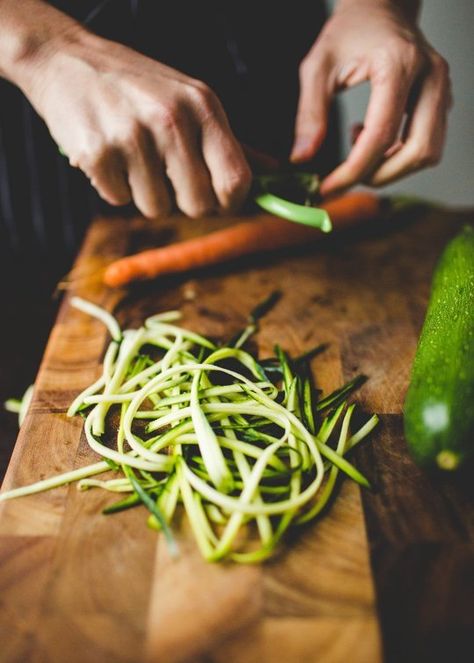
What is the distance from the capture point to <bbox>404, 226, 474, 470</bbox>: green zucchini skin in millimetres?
1200

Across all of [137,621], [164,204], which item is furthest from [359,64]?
[137,621]

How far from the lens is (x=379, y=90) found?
1.78m

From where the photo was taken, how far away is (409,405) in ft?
4.33

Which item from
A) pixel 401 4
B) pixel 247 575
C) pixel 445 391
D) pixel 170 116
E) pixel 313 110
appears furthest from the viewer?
pixel 401 4

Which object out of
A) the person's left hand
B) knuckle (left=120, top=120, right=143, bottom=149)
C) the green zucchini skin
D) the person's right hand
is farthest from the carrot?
the green zucchini skin

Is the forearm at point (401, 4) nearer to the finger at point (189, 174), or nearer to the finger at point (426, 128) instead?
the finger at point (426, 128)

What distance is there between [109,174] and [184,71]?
2.60 ft

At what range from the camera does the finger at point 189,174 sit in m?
1.53

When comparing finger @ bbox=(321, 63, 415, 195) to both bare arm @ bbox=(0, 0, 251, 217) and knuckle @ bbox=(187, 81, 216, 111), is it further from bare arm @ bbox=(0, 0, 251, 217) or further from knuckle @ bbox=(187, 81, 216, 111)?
knuckle @ bbox=(187, 81, 216, 111)

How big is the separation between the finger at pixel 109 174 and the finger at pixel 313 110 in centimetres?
59

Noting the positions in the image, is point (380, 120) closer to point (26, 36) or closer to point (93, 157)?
point (93, 157)

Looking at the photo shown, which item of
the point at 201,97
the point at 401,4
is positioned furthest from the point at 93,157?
the point at 401,4

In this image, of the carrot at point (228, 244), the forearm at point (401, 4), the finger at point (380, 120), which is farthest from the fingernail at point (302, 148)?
the forearm at point (401, 4)

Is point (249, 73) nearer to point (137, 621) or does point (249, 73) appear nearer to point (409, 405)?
point (409, 405)
